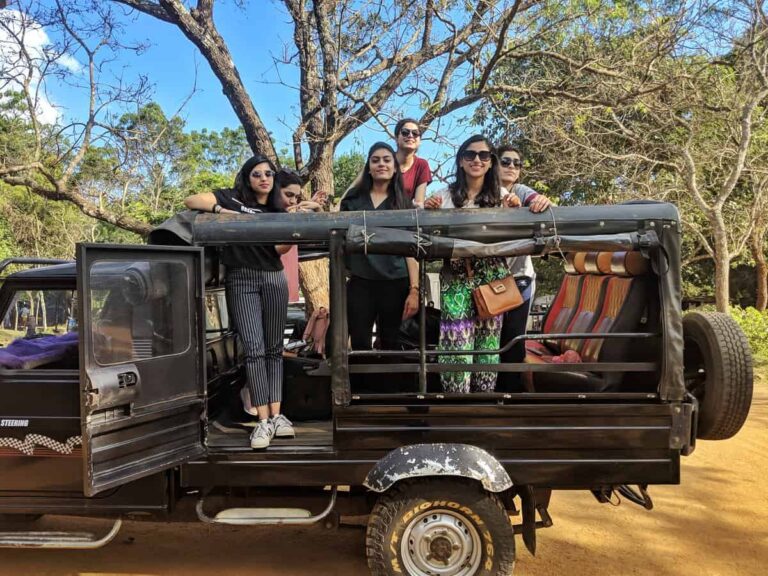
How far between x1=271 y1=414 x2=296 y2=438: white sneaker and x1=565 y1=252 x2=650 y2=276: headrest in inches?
75.7

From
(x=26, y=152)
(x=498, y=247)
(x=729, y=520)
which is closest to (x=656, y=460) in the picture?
(x=498, y=247)

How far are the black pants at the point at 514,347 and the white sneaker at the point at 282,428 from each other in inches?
48.5

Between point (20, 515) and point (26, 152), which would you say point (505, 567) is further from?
point (26, 152)

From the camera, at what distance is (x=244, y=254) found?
3477 mm

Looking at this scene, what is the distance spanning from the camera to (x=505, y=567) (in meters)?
3.10

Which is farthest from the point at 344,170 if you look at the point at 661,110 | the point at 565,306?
the point at 565,306

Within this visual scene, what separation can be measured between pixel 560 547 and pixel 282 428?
204 centimetres

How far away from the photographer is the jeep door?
108 inches

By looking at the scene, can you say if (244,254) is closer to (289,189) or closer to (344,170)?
(289,189)

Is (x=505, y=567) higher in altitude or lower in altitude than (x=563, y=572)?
higher

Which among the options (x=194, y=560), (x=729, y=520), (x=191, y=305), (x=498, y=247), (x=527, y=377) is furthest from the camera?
(x=729, y=520)

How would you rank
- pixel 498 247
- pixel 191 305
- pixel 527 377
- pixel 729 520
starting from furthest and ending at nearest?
pixel 729 520 < pixel 527 377 < pixel 191 305 < pixel 498 247

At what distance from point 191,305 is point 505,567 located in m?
2.16

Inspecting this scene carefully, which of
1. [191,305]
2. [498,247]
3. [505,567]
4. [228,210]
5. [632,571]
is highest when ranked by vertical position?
[228,210]
